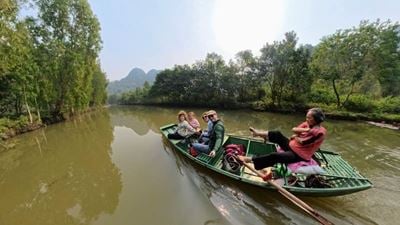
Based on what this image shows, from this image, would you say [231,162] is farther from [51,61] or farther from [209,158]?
[51,61]

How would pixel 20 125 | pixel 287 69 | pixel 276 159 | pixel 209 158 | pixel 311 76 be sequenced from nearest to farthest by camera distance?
pixel 276 159 < pixel 209 158 < pixel 20 125 < pixel 311 76 < pixel 287 69

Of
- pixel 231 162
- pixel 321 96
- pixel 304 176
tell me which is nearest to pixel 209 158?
pixel 231 162

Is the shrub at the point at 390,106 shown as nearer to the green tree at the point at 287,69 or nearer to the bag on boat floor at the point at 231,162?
the green tree at the point at 287,69

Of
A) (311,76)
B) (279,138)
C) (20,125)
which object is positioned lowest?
(20,125)

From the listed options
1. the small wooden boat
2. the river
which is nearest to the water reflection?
the river

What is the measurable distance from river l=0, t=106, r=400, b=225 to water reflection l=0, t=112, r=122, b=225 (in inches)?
1.1

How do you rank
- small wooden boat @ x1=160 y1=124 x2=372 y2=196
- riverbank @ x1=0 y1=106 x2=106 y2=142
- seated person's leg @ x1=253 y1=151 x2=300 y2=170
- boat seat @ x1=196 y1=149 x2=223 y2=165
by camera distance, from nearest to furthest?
1. seated person's leg @ x1=253 y1=151 x2=300 y2=170
2. small wooden boat @ x1=160 y1=124 x2=372 y2=196
3. boat seat @ x1=196 y1=149 x2=223 y2=165
4. riverbank @ x1=0 y1=106 x2=106 y2=142

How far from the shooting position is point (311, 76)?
81.6 ft

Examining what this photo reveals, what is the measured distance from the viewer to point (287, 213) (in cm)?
486

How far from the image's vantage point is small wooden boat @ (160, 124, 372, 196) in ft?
15.7

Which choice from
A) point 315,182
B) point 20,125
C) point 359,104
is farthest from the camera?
point 359,104

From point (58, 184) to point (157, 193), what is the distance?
11.3 feet

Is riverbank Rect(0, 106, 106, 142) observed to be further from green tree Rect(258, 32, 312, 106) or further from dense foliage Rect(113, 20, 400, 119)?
green tree Rect(258, 32, 312, 106)

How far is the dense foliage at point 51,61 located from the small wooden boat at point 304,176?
1351 cm
